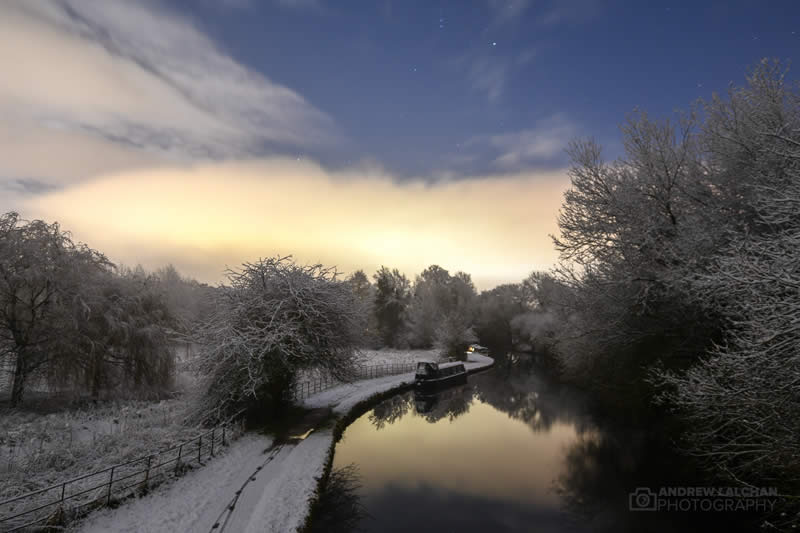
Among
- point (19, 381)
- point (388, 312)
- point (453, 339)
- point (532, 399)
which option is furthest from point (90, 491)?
point (388, 312)

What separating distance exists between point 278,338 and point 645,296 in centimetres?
1454

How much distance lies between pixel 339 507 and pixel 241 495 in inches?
115

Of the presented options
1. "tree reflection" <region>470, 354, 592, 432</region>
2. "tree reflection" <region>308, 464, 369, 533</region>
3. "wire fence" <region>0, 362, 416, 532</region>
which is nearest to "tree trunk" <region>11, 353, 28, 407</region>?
"wire fence" <region>0, 362, 416, 532</region>

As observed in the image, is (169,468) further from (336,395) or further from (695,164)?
(695,164)

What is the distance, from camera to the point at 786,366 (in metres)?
6.88

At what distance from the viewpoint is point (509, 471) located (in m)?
15.2

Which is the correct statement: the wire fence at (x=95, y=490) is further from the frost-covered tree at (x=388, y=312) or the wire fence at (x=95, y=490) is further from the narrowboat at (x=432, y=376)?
the frost-covered tree at (x=388, y=312)

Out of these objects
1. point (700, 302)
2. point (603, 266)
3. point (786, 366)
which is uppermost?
point (603, 266)

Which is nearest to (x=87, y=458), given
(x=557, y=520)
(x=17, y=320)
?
(x=17, y=320)

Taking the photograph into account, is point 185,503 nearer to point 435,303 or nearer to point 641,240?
point 641,240

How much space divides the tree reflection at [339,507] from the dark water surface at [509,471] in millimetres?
274

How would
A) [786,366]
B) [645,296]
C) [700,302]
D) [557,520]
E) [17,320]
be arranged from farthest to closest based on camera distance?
[17,320], [645,296], [700,302], [557,520], [786,366]

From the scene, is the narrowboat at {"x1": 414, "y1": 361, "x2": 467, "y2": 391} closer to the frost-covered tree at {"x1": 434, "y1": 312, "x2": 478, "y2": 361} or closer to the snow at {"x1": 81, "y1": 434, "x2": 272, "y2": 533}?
the frost-covered tree at {"x1": 434, "y1": 312, "x2": 478, "y2": 361}

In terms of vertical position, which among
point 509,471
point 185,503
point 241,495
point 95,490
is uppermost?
point 95,490
